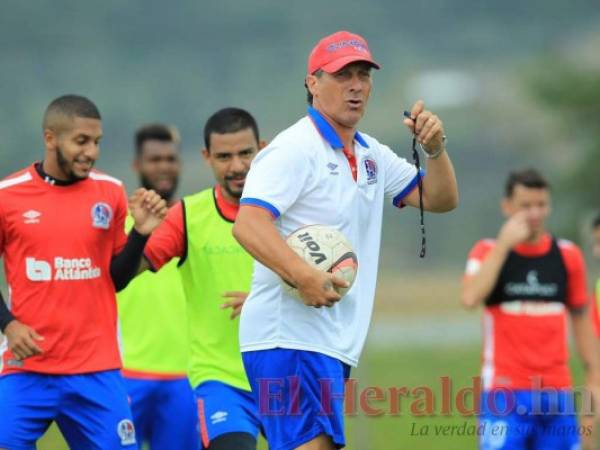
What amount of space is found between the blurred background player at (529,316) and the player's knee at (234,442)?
2685 millimetres

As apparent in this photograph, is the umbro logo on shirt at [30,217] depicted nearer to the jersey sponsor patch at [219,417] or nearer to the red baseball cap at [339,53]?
the jersey sponsor patch at [219,417]

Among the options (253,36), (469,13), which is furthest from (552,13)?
(253,36)

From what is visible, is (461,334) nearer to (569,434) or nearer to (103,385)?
(569,434)

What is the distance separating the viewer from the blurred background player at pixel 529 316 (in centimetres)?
962

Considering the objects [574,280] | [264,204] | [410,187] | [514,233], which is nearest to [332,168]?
[264,204]

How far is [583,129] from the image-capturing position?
47000 millimetres

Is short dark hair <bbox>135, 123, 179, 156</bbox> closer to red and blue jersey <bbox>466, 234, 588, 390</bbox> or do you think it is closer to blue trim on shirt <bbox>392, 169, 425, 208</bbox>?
red and blue jersey <bbox>466, 234, 588, 390</bbox>

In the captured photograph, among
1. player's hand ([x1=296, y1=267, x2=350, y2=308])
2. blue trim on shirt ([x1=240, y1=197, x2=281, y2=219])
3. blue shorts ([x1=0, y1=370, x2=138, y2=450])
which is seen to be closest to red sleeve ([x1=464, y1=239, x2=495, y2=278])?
blue shorts ([x1=0, y1=370, x2=138, y2=450])

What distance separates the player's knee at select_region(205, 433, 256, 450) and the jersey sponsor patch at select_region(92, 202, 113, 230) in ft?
4.43

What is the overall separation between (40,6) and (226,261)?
51.2 metres

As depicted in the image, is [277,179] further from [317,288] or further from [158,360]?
[158,360]

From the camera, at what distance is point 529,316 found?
987cm

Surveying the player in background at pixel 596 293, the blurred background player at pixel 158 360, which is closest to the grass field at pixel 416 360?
the player in background at pixel 596 293

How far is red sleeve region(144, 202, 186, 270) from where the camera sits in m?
7.47
